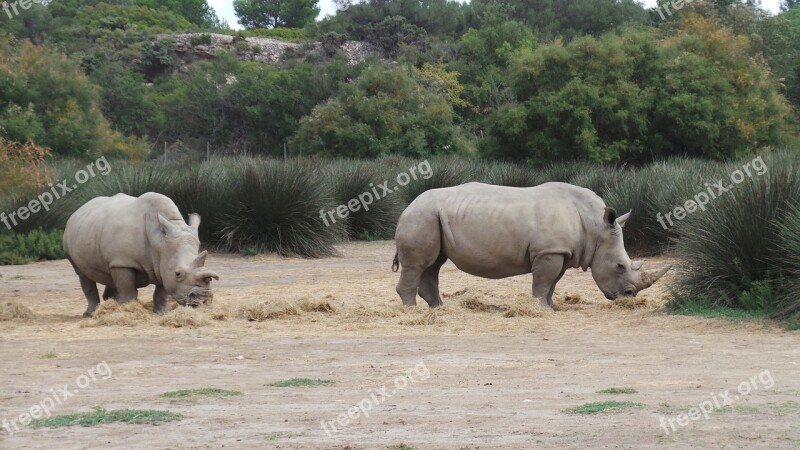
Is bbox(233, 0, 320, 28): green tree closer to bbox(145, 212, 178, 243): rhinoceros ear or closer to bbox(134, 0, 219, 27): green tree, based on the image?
bbox(134, 0, 219, 27): green tree

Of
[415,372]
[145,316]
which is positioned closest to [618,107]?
[145,316]

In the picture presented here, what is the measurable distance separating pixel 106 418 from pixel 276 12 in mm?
95327

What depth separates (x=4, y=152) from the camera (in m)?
19.2

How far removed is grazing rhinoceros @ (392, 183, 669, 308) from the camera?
13.0 meters

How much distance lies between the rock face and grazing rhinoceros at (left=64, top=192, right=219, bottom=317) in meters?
64.6

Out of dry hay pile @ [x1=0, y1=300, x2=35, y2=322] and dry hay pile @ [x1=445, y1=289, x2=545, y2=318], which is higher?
dry hay pile @ [x1=445, y1=289, x2=545, y2=318]

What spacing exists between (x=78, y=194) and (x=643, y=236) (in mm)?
10065

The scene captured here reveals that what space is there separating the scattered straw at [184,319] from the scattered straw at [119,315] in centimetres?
31

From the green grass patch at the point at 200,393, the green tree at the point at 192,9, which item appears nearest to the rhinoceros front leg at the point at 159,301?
the green grass patch at the point at 200,393

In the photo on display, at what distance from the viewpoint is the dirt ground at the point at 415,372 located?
6.63 meters

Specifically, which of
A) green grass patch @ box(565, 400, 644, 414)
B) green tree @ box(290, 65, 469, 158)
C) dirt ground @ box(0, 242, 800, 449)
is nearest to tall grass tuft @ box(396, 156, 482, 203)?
green tree @ box(290, 65, 469, 158)

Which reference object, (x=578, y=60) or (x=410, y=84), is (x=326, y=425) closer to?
(x=578, y=60)

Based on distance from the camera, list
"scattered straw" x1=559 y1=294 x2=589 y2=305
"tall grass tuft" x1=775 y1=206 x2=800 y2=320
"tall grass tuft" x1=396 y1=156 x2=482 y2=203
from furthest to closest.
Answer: "tall grass tuft" x1=396 y1=156 x2=482 y2=203 → "scattered straw" x1=559 y1=294 x2=589 y2=305 → "tall grass tuft" x1=775 y1=206 x2=800 y2=320

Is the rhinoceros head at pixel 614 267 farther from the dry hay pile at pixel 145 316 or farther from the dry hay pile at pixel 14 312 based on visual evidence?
the dry hay pile at pixel 14 312
